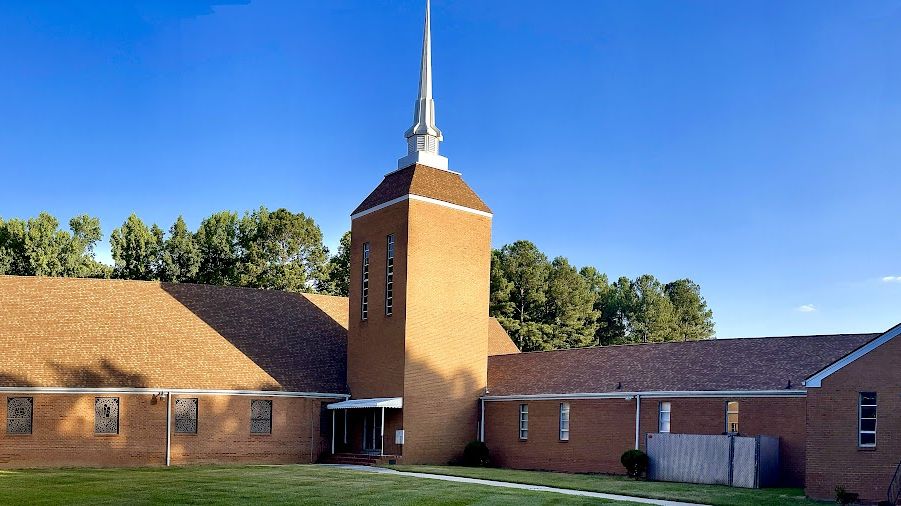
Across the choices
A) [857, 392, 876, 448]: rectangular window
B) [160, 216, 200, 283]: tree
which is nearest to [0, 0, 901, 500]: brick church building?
[857, 392, 876, 448]: rectangular window

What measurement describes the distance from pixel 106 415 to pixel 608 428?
60.3 feet

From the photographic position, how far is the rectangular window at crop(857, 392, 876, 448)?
24.5 meters

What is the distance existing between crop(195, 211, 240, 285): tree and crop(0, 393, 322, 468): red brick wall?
22.9m

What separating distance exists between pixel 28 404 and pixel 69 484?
408 inches

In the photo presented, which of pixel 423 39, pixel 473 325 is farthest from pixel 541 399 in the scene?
pixel 423 39

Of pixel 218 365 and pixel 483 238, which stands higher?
pixel 483 238

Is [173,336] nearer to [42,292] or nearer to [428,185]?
[42,292]

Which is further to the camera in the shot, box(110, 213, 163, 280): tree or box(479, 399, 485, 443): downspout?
box(110, 213, 163, 280): tree

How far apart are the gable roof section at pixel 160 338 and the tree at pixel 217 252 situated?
16687 mm

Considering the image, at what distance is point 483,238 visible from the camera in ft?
131

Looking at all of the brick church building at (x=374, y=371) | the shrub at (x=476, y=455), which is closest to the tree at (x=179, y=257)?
the brick church building at (x=374, y=371)

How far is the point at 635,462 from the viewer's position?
3056cm

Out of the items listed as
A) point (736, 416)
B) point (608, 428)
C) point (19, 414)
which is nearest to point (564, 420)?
point (608, 428)

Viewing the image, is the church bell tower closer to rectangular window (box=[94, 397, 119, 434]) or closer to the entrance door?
the entrance door
